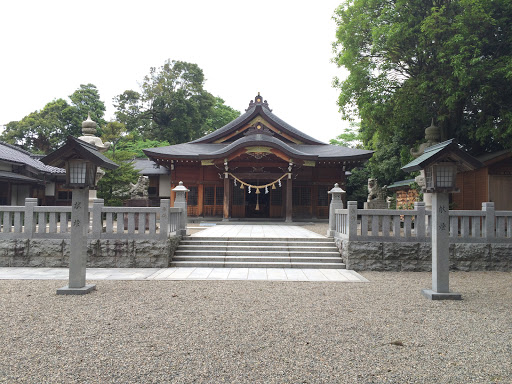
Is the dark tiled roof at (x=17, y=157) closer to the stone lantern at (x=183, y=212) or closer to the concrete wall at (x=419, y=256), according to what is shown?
the stone lantern at (x=183, y=212)

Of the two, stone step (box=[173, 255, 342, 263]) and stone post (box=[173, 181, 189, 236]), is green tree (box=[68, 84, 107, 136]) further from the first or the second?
stone step (box=[173, 255, 342, 263])

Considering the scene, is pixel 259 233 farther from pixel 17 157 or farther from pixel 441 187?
pixel 17 157

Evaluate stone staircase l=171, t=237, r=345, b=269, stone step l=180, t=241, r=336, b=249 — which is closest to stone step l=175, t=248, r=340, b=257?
stone staircase l=171, t=237, r=345, b=269

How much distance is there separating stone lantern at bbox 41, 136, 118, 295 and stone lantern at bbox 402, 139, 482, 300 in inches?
244

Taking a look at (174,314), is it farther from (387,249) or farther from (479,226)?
(479,226)

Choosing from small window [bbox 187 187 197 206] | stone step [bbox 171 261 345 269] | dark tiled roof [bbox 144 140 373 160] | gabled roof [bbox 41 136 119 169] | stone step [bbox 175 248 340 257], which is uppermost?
dark tiled roof [bbox 144 140 373 160]

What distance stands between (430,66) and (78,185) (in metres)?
12.7

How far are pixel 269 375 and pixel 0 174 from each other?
67.6 ft

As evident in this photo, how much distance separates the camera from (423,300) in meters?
5.96

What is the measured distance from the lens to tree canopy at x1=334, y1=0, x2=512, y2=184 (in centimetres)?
1112

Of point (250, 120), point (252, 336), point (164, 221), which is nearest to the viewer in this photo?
point (252, 336)

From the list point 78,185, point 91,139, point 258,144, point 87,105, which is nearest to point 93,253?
point 78,185

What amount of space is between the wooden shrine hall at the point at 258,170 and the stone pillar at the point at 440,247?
456 inches

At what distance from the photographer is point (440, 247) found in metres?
6.30
